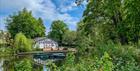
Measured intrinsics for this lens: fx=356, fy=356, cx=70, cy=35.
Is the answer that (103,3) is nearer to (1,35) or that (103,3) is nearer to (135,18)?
(135,18)

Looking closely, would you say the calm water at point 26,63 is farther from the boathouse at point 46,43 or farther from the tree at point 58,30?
the tree at point 58,30

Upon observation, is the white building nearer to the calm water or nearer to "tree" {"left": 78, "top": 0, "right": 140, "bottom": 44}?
the calm water

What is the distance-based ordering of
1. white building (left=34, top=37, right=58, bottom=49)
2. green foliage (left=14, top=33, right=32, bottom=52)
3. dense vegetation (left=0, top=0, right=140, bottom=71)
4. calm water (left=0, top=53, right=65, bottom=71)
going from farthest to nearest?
white building (left=34, top=37, right=58, bottom=49), green foliage (left=14, top=33, right=32, bottom=52), dense vegetation (left=0, top=0, right=140, bottom=71), calm water (left=0, top=53, right=65, bottom=71)

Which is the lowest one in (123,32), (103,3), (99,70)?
(99,70)

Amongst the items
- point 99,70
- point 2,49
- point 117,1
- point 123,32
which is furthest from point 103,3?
point 2,49

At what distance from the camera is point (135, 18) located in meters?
25.5

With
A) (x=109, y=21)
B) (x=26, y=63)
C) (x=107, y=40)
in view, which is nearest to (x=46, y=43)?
(x=107, y=40)

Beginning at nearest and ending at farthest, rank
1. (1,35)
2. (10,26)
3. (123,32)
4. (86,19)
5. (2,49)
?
(123,32) < (86,19) < (2,49) < (1,35) < (10,26)

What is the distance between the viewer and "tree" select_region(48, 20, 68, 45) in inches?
4284

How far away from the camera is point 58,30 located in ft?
360

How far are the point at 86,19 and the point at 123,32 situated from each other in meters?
6.21

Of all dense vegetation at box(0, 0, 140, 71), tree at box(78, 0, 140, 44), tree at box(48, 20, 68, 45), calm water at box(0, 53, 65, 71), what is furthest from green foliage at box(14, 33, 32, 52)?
tree at box(78, 0, 140, 44)

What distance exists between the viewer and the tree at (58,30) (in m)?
109

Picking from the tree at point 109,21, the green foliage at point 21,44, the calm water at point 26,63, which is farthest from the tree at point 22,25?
the tree at point 109,21
